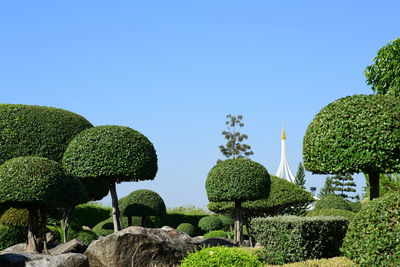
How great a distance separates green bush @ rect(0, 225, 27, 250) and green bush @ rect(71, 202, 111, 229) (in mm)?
9002

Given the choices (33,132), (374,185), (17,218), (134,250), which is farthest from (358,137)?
(33,132)

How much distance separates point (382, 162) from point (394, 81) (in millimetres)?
14478

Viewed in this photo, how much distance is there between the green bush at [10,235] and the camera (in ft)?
54.1

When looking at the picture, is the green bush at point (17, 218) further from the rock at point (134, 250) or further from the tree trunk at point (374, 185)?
the tree trunk at point (374, 185)

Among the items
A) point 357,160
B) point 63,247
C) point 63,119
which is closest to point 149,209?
point 63,119

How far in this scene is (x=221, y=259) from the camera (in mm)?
8789

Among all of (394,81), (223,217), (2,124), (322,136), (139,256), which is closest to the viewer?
(139,256)

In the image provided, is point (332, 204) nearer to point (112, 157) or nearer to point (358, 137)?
point (358, 137)

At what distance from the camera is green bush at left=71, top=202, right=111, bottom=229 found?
26.3 meters

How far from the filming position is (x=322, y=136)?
1295cm

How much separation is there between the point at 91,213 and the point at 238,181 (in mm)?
12057

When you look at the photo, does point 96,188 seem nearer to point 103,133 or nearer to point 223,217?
point 103,133

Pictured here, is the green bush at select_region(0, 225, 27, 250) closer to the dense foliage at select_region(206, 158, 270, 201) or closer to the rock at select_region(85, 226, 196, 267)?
the rock at select_region(85, 226, 196, 267)

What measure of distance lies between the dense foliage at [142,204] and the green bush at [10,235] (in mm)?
6963
